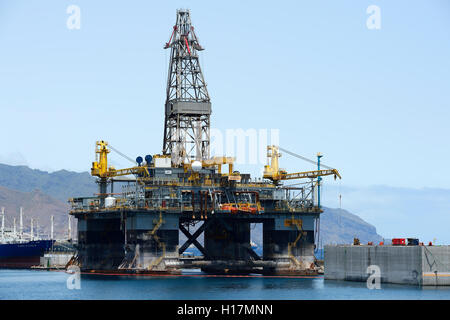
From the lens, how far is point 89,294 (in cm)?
10250

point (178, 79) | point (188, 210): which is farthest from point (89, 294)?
point (178, 79)

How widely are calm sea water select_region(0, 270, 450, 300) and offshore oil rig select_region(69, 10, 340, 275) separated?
5928 mm

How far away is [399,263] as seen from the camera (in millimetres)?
107625

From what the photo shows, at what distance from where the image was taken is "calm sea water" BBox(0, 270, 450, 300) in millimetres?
98750

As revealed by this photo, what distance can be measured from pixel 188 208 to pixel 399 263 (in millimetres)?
35942

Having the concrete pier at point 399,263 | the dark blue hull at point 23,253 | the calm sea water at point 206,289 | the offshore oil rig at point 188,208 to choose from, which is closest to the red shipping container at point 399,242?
the concrete pier at point 399,263

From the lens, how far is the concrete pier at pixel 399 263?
10400 cm

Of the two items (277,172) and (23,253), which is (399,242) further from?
(23,253)

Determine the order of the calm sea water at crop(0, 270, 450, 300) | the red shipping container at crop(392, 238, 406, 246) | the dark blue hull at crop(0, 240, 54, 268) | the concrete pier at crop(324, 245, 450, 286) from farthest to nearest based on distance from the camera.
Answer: the dark blue hull at crop(0, 240, 54, 268)
the red shipping container at crop(392, 238, 406, 246)
the concrete pier at crop(324, 245, 450, 286)
the calm sea water at crop(0, 270, 450, 300)

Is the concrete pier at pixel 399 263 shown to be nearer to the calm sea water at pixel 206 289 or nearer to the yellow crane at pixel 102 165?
the calm sea water at pixel 206 289

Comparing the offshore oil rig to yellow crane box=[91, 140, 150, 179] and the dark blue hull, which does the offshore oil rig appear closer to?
yellow crane box=[91, 140, 150, 179]

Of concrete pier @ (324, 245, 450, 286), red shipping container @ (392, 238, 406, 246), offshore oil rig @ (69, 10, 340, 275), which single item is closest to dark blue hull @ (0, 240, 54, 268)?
offshore oil rig @ (69, 10, 340, 275)

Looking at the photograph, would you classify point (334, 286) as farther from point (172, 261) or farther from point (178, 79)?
point (178, 79)
